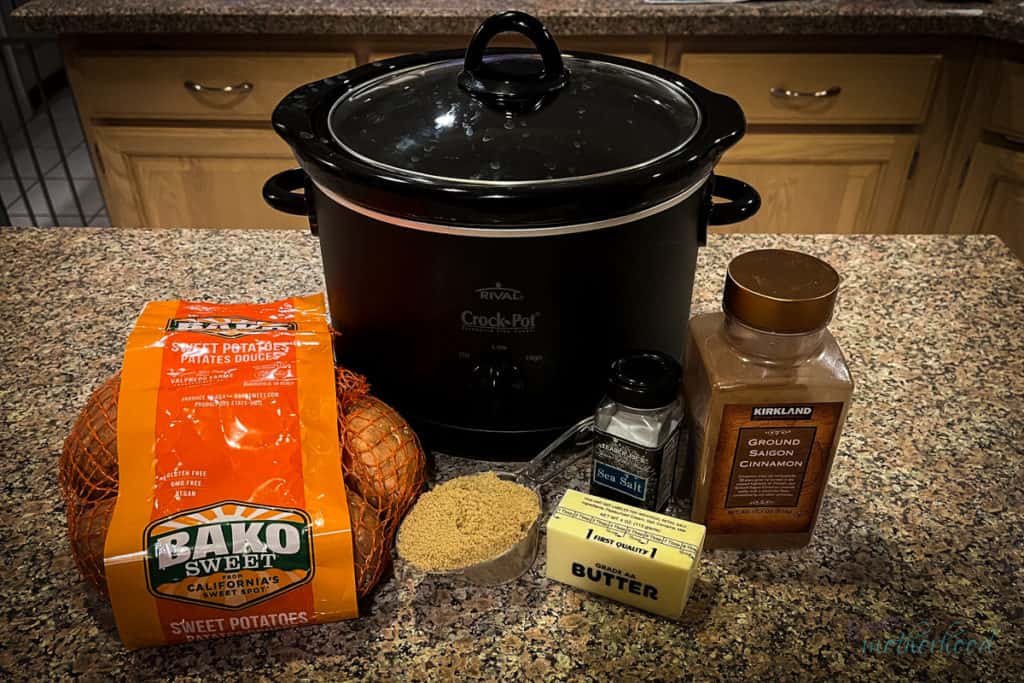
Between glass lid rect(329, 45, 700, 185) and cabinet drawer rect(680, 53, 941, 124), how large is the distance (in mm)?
1094

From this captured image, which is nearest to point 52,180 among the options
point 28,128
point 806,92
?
point 28,128

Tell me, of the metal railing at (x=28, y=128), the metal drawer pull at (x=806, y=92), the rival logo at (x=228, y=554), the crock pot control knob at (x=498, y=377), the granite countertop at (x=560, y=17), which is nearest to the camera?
the rival logo at (x=228, y=554)

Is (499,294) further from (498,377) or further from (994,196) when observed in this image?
(994,196)

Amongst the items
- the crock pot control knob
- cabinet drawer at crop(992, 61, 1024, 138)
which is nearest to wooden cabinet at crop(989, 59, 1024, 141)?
cabinet drawer at crop(992, 61, 1024, 138)

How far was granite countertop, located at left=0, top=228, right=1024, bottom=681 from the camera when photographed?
0.57 metres

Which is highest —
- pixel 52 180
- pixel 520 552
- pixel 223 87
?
pixel 520 552

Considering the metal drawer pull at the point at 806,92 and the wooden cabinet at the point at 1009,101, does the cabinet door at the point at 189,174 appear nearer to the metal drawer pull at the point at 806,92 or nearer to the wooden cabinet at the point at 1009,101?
the metal drawer pull at the point at 806,92

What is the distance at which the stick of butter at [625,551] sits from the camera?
1.89 feet

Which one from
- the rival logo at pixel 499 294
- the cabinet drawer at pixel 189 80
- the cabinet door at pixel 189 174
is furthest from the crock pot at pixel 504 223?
the cabinet door at pixel 189 174

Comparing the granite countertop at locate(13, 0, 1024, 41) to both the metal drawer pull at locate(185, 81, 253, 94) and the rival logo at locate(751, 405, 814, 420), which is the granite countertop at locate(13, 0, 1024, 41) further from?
the rival logo at locate(751, 405, 814, 420)

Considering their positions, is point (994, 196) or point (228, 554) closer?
point (228, 554)

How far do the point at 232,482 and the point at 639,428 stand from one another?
0.29 metres

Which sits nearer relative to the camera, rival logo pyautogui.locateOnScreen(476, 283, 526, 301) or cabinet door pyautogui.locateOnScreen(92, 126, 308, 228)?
rival logo pyautogui.locateOnScreen(476, 283, 526, 301)

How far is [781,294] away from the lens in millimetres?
564
